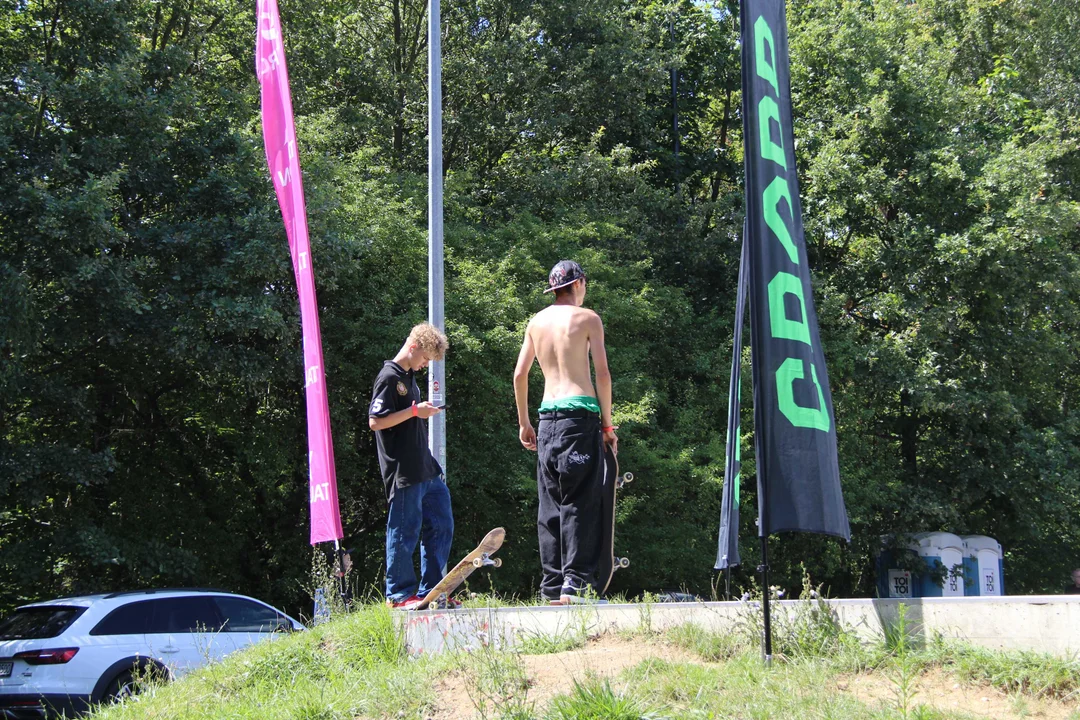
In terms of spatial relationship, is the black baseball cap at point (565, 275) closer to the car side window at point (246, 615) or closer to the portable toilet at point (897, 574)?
the car side window at point (246, 615)

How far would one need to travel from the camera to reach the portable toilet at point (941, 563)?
20875mm

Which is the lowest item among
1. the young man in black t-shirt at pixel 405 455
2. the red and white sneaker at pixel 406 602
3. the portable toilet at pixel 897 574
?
the portable toilet at pixel 897 574

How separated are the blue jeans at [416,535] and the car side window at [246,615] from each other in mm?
5730

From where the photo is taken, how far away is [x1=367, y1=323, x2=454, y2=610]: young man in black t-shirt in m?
6.57

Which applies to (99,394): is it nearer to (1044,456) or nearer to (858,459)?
(858,459)

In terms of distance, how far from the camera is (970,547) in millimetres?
21297

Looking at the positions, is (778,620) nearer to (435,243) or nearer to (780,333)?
(780,333)

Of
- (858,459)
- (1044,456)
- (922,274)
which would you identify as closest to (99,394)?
(858,459)

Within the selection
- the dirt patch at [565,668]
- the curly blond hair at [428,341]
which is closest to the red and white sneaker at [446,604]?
the dirt patch at [565,668]

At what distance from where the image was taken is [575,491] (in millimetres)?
6016

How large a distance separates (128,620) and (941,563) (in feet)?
52.4

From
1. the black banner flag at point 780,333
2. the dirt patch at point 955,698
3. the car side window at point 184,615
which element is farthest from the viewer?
the car side window at point 184,615

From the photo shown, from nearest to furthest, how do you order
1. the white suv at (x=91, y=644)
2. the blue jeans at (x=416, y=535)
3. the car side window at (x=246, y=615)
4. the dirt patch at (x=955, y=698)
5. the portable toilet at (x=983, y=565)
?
the dirt patch at (x=955, y=698)
the blue jeans at (x=416, y=535)
the white suv at (x=91, y=644)
the car side window at (x=246, y=615)
the portable toilet at (x=983, y=565)

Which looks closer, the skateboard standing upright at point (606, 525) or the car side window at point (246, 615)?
the skateboard standing upright at point (606, 525)
